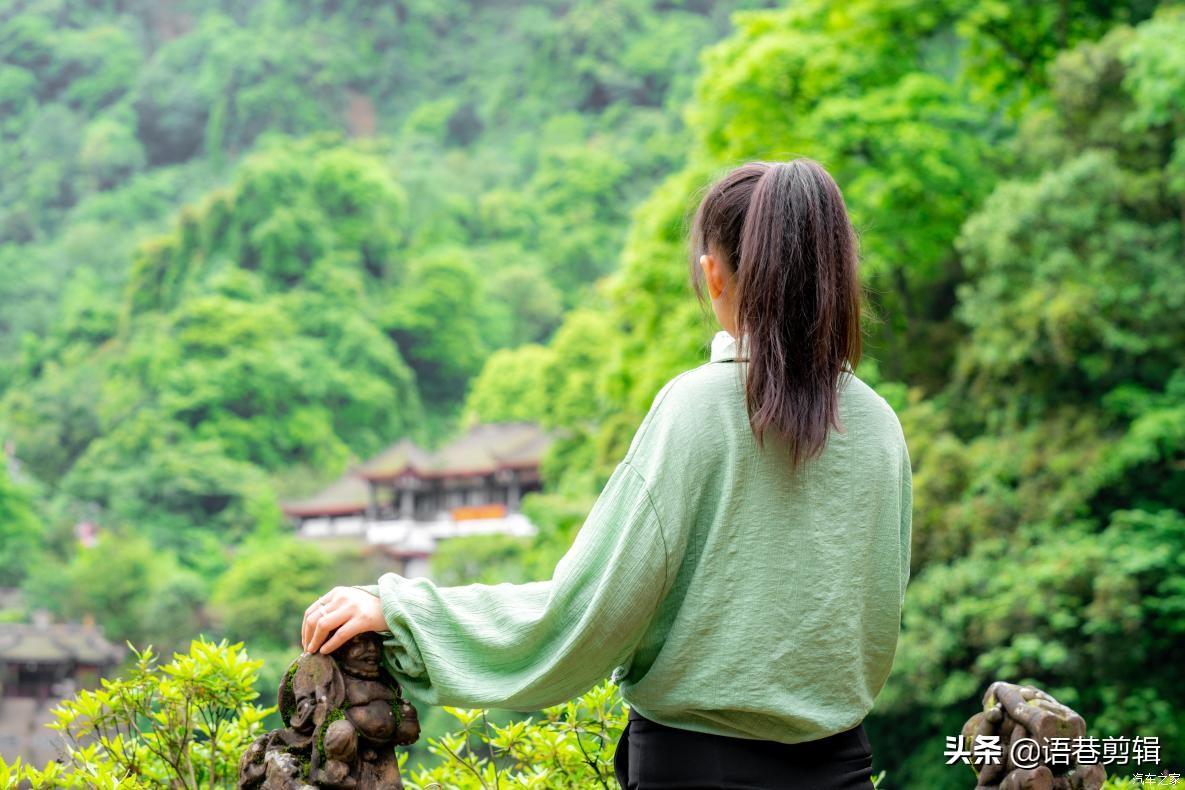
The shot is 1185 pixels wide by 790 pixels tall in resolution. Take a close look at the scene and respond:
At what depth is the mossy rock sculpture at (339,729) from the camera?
1.27 metres

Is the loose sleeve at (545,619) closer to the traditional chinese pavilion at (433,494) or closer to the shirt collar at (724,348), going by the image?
the shirt collar at (724,348)

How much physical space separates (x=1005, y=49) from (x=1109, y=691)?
4626mm

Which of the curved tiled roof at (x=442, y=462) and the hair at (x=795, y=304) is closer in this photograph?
the hair at (x=795, y=304)

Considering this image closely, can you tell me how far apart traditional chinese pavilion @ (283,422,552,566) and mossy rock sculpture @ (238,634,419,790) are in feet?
73.6

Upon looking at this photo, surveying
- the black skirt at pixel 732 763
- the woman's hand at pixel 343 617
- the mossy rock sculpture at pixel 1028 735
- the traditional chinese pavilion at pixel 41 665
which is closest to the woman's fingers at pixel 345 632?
the woman's hand at pixel 343 617

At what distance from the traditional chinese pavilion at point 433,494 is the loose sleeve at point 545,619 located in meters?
22.5

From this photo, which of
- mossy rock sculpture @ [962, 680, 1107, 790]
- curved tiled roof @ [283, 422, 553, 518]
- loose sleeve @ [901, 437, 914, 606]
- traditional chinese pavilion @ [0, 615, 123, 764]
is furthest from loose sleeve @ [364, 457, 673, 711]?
curved tiled roof @ [283, 422, 553, 518]

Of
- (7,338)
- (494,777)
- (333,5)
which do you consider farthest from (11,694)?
(333,5)

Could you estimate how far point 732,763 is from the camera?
1.18 metres

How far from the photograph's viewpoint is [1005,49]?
361 inches

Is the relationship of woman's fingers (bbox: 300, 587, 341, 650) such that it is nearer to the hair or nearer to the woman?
the woman

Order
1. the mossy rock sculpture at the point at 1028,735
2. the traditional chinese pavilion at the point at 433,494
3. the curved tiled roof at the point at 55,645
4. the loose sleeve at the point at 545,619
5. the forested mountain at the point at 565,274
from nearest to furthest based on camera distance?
the loose sleeve at the point at 545,619 → the mossy rock sculpture at the point at 1028,735 → the forested mountain at the point at 565,274 → the curved tiled roof at the point at 55,645 → the traditional chinese pavilion at the point at 433,494

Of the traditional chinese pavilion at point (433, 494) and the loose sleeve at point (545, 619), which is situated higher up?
the loose sleeve at point (545, 619)
